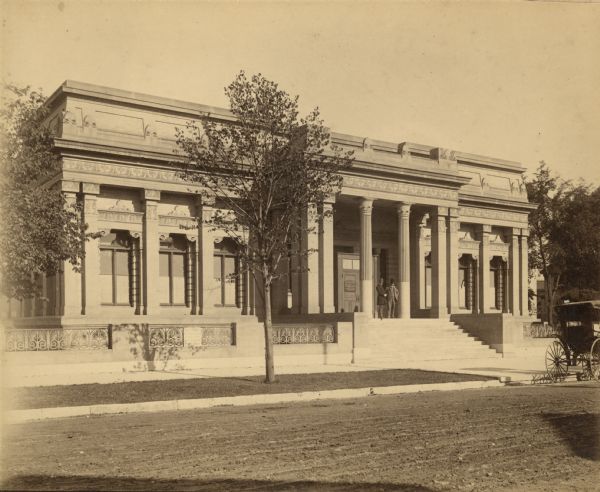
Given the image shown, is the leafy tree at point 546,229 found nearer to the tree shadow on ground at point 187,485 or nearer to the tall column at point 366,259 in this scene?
the tall column at point 366,259

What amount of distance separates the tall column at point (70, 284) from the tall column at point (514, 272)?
84.5 ft

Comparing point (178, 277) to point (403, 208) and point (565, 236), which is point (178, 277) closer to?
point (403, 208)

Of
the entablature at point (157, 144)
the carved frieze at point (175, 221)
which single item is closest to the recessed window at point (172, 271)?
the carved frieze at point (175, 221)

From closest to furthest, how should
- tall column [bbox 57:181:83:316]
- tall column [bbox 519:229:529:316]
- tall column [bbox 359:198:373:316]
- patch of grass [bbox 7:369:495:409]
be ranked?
patch of grass [bbox 7:369:495:409] → tall column [bbox 57:181:83:316] → tall column [bbox 359:198:373:316] → tall column [bbox 519:229:529:316]

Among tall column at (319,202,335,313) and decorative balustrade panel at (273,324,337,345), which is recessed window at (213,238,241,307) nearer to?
tall column at (319,202,335,313)

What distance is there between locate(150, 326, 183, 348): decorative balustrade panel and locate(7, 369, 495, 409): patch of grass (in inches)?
131

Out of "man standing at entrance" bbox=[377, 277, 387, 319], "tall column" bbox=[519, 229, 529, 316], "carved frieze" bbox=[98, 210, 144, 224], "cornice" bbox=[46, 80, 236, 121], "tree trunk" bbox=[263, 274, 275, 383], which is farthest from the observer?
"tall column" bbox=[519, 229, 529, 316]

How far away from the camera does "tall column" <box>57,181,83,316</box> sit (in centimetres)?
2577

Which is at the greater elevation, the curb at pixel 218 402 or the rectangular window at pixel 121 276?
the rectangular window at pixel 121 276

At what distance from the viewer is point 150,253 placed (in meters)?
28.1

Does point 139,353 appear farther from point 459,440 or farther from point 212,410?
point 459,440

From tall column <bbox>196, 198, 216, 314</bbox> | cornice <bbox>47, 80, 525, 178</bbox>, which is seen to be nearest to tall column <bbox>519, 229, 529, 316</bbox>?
cornice <bbox>47, 80, 525, 178</bbox>

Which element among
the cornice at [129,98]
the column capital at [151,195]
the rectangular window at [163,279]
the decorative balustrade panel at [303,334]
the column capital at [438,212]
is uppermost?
the cornice at [129,98]

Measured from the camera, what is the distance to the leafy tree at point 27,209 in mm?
16641
